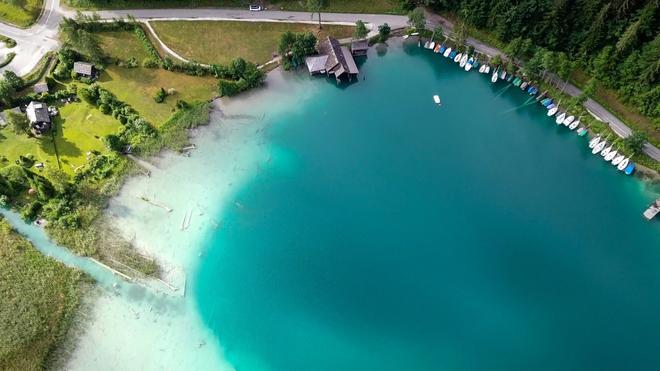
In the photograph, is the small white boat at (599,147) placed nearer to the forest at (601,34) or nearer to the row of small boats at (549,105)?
the row of small boats at (549,105)

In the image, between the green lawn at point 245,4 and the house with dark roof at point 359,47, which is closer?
the house with dark roof at point 359,47

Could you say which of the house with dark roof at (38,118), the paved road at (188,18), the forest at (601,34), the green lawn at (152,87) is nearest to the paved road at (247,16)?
the paved road at (188,18)

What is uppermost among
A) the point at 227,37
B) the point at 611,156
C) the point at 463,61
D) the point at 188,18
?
the point at 463,61

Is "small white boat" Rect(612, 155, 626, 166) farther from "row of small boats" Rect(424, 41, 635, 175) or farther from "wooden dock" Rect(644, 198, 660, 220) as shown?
"wooden dock" Rect(644, 198, 660, 220)

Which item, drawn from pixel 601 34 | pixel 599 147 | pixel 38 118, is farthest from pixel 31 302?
pixel 601 34

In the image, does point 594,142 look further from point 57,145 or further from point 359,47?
point 57,145
